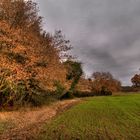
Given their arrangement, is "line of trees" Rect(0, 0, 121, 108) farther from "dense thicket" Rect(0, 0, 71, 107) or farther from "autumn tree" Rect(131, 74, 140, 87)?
"autumn tree" Rect(131, 74, 140, 87)

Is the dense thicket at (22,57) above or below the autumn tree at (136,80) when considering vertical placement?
below

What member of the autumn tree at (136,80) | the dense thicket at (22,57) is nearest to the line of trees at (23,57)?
the dense thicket at (22,57)

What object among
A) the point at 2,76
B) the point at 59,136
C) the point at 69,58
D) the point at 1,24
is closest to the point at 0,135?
the point at 59,136

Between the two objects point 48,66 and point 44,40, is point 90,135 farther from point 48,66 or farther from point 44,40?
point 44,40

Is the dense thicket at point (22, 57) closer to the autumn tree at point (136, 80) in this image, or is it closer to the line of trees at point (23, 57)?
the line of trees at point (23, 57)

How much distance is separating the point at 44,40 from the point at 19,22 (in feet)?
26.0

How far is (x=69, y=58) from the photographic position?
4553 cm

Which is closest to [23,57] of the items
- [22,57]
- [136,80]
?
[22,57]

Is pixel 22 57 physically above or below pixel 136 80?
below

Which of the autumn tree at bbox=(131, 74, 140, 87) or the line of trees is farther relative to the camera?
the autumn tree at bbox=(131, 74, 140, 87)

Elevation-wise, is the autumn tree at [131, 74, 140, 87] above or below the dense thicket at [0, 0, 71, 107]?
above

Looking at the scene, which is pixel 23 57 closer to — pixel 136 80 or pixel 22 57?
pixel 22 57

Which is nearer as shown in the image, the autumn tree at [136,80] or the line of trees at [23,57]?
the line of trees at [23,57]

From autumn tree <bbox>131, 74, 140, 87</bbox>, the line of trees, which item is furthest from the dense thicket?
autumn tree <bbox>131, 74, 140, 87</bbox>
